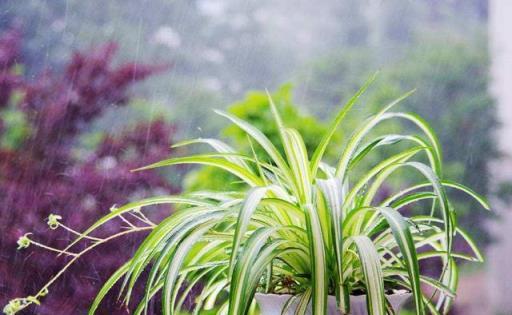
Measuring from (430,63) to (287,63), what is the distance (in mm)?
482

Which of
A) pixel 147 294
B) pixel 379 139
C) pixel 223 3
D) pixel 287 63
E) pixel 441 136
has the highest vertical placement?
pixel 223 3

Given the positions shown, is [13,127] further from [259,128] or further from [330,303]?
[330,303]

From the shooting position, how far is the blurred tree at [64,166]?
6.20 ft

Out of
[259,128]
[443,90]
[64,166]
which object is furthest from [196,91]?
[443,90]

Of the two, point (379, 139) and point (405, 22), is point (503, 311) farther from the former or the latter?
point (379, 139)

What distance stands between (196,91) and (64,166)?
0.48 metres

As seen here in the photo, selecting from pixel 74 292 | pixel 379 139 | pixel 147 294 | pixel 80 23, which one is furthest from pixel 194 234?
pixel 80 23

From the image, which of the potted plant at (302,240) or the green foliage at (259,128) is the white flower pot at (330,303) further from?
the green foliage at (259,128)

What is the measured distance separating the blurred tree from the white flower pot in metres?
0.82

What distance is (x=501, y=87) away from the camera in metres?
2.44

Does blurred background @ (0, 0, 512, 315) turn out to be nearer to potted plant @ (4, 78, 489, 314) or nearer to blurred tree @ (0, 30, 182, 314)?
blurred tree @ (0, 30, 182, 314)

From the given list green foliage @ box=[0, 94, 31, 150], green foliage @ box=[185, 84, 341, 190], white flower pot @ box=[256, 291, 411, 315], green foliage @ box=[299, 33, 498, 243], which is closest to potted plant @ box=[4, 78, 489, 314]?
white flower pot @ box=[256, 291, 411, 315]

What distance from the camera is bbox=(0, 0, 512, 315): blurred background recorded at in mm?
1939

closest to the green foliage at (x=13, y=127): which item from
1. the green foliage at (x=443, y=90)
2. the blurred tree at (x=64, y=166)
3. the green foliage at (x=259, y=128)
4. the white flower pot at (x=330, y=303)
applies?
the blurred tree at (x=64, y=166)
